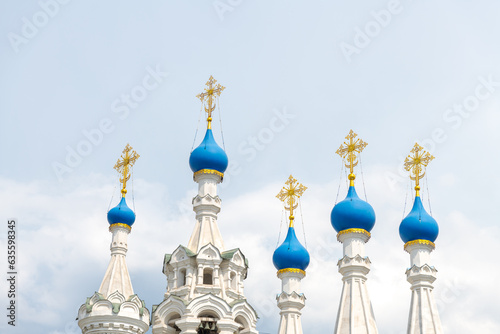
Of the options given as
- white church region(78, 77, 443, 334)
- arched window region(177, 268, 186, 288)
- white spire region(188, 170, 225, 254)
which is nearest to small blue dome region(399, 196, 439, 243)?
white church region(78, 77, 443, 334)

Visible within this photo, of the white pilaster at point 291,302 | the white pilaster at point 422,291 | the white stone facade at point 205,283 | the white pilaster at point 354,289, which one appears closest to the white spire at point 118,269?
the white stone facade at point 205,283

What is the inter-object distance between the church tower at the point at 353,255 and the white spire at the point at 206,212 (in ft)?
12.7

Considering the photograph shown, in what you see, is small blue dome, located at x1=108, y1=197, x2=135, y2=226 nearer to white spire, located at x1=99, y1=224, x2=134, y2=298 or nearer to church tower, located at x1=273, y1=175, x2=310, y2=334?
white spire, located at x1=99, y1=224, x2=134, y2=298

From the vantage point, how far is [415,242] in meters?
26.2

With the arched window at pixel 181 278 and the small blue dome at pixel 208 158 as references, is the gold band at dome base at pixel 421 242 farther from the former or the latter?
the arched window at pixel 181 278

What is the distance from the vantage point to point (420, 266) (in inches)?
1021

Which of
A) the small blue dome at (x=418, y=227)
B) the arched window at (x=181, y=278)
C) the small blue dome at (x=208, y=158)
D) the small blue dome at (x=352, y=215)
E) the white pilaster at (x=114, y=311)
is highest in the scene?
the small blue dome at (x=208, y=158)

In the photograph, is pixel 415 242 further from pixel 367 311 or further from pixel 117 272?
pixel 117 272

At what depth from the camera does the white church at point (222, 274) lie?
2355 cm

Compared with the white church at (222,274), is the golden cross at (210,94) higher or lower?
higher

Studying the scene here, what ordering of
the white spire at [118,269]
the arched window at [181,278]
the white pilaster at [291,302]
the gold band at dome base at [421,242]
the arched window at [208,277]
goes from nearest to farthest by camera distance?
1. the white spire at [118,269]
2. the arched window at [181,278]
3. the arched window at [208,277]
4. the gold band at dome base at [421,242]
5. the white pilaster at [291,302]

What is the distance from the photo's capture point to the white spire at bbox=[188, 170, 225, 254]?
2589cm

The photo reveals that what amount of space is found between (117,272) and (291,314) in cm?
Result: 625

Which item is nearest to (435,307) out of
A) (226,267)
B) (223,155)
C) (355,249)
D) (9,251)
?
(355,249)
